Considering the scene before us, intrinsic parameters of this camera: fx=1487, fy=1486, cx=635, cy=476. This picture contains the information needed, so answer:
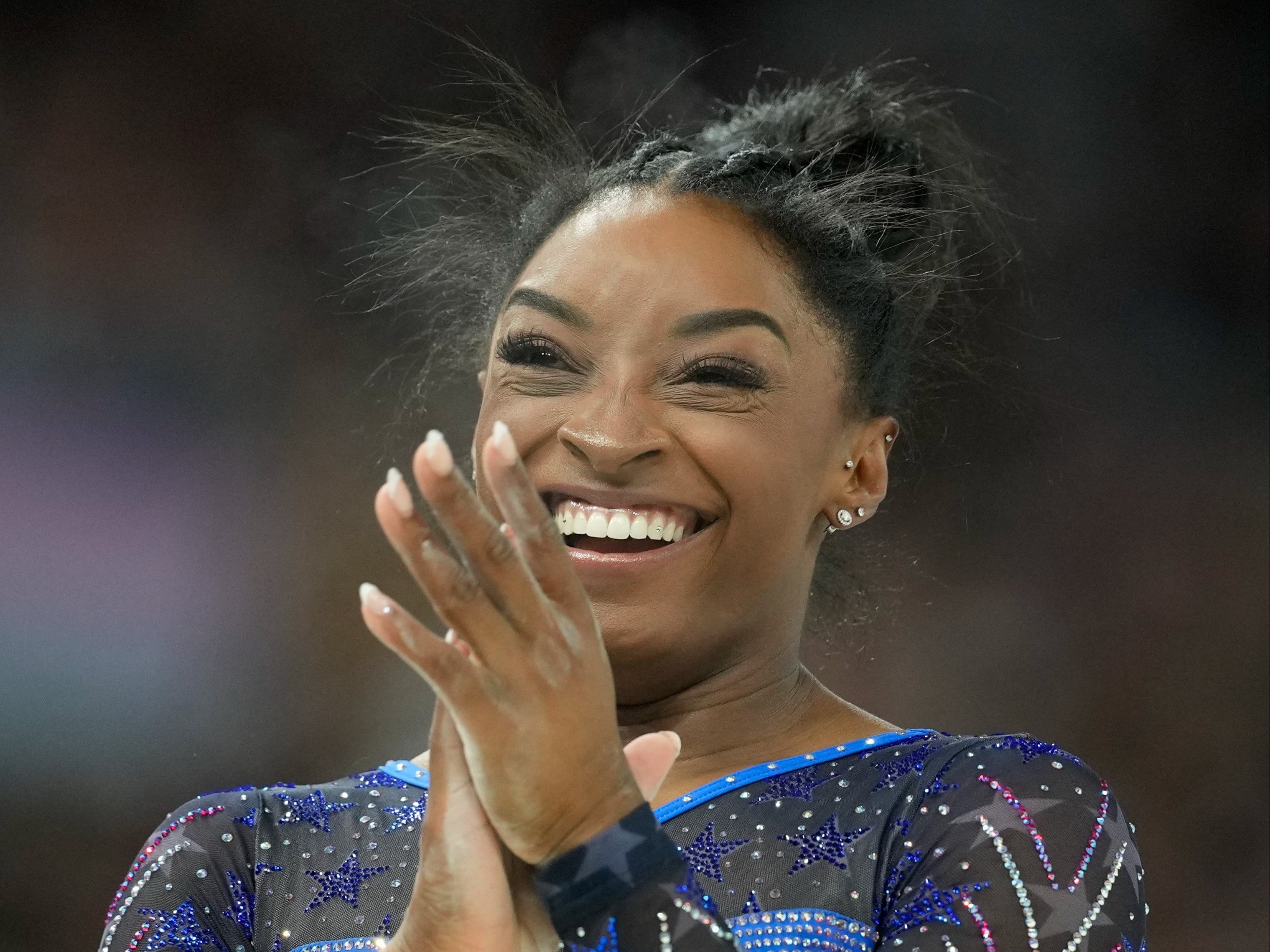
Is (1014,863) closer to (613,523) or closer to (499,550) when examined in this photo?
(613,523)

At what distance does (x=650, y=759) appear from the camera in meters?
1.34

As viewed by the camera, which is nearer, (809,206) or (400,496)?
(400,496)

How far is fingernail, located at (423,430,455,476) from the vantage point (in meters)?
1.13

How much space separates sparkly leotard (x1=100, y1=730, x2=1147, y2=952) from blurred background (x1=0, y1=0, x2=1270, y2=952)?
104cm

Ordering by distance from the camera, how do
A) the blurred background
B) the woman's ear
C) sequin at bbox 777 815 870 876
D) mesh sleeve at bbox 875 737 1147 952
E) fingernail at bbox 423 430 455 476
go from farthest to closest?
the blurred background → the woman's ear → sequin at bbox 777 815 870 876 → mesh sleeve at bbox 875 737 1147 952 → fingernail at bbox 423 430 455 476

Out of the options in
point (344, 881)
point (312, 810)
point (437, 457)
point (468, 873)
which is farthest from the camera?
point (312, 810)

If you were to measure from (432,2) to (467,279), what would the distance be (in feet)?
3.13

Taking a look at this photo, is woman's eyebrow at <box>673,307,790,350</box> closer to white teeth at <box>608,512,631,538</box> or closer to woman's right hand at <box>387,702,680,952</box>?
white teeth at <box>608,512,631,538</box>

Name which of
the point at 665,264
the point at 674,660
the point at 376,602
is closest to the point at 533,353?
the point at 665,264

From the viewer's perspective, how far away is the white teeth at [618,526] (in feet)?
5.65

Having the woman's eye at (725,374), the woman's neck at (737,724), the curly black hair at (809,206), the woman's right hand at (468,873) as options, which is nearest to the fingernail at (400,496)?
the woman's right hand at (468,873)

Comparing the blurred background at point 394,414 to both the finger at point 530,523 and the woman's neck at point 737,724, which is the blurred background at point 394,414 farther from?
the finger at point 530,523

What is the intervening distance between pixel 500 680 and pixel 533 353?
2.41 ft

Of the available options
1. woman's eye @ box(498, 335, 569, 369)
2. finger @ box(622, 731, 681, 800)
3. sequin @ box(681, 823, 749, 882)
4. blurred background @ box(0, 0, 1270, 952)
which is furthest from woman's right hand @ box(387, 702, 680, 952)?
blurred background @ box(0, 0, 1270, 952)
